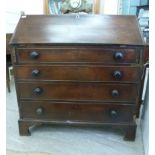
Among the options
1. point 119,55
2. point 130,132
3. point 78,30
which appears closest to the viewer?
point 119,55

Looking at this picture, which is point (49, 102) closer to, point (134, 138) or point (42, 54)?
point (42, 54)

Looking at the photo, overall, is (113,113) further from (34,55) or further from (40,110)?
(34,55)

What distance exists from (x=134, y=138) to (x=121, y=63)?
2.26ft

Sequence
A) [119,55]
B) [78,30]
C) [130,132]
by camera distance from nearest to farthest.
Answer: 1. [119,55]
2. [78,30]
3. [130,132]

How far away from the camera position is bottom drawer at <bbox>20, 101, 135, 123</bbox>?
1.70 m

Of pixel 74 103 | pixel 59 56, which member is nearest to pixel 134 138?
pixel 74 103

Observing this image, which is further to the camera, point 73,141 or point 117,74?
point 73,141

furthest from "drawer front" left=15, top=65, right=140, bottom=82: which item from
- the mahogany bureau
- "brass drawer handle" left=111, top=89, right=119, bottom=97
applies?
"brass drawer handle" left=111, top=89, right=119, bottom=97

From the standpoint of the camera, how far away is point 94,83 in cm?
164

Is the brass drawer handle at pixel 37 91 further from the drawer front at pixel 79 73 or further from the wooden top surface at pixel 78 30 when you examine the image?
the wooden top surface at pixel 78 30

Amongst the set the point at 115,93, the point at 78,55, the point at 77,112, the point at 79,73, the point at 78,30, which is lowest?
the point at 77,112

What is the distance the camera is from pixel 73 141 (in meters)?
1.78

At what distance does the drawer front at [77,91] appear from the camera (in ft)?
5.37

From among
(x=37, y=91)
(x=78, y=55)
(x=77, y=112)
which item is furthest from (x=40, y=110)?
(x=78, y=55)
